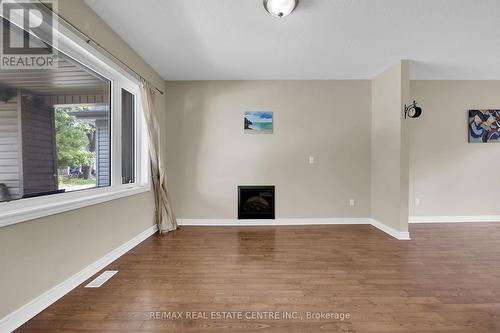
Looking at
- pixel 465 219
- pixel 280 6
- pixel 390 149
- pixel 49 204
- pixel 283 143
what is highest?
pixel 280 6

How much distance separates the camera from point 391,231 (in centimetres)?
324

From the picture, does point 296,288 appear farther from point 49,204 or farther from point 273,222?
point 49,204

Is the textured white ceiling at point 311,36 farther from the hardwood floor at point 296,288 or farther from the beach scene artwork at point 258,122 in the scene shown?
the hardwood floor at point 296,288

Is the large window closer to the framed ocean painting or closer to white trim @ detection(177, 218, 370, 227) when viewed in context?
white trim @ detection(177, 218, 370, 227)

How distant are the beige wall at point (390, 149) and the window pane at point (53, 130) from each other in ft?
13.0

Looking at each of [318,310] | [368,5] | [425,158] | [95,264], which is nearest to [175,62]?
[368,5]

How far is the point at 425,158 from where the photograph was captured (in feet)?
12.7

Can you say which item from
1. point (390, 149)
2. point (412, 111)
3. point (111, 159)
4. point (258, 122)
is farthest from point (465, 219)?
point (111, 159)

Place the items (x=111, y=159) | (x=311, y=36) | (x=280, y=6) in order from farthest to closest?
(x=111, y=159), (x=311, y=36), (x=280, y=6)

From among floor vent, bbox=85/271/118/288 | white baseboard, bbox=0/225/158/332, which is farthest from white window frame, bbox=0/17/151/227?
floor vent, bbox=85/271/118/288

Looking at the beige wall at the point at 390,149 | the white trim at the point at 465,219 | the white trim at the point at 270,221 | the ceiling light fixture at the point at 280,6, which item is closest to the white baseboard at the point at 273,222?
the white trim at the point at 270,221

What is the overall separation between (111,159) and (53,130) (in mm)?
757

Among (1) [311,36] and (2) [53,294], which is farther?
(1) [311,36]

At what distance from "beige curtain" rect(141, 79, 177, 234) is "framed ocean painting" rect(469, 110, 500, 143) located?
547cm
